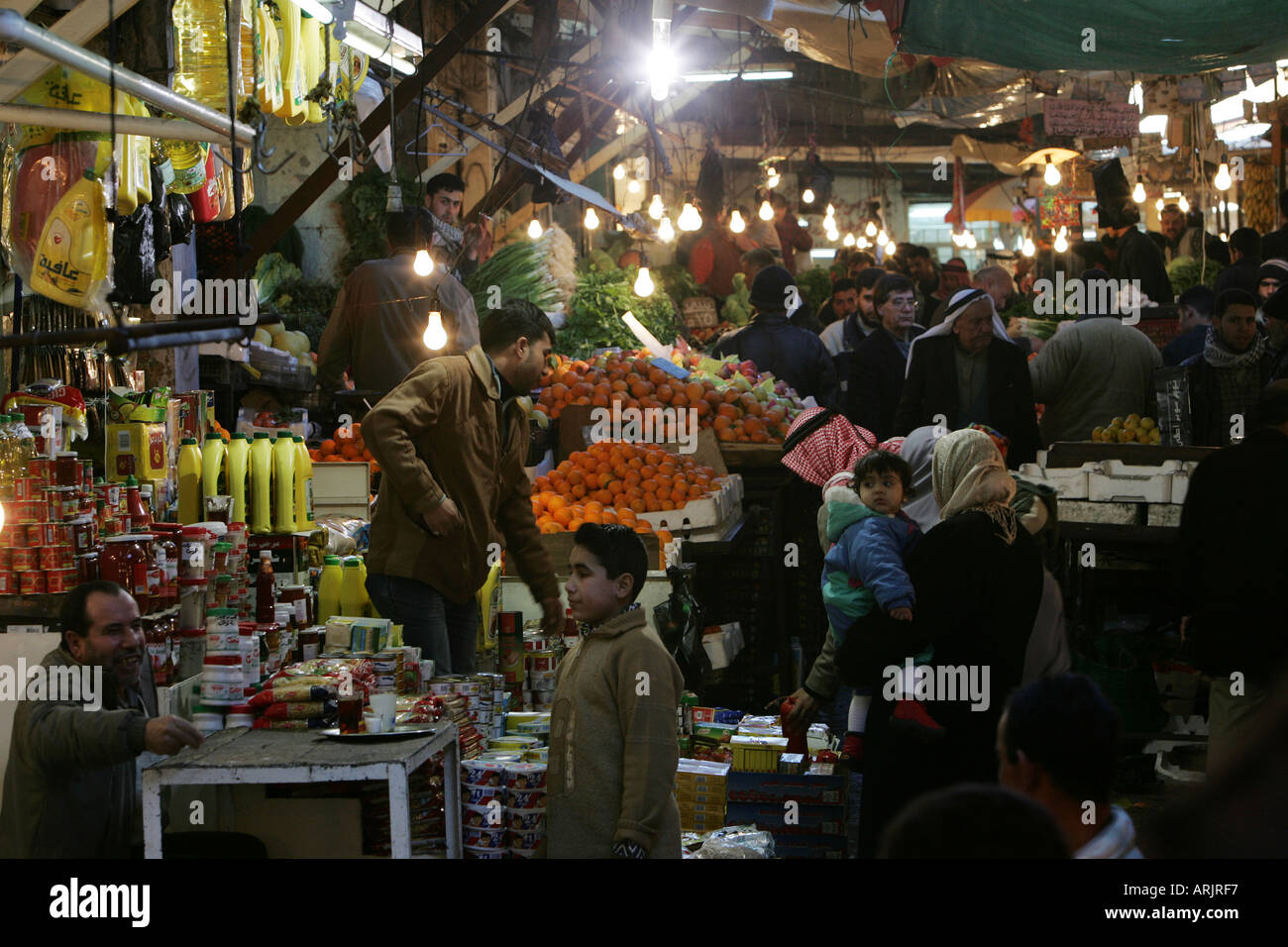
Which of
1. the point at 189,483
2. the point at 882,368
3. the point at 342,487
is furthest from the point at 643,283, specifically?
the point at 189,483

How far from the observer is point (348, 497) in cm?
697

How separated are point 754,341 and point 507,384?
477cm

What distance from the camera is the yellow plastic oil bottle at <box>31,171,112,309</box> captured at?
4.63 meters

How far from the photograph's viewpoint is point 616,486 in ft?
23.7

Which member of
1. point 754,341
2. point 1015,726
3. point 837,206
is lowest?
point 1015,726

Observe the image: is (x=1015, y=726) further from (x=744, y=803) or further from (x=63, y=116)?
(x=63, y=116)

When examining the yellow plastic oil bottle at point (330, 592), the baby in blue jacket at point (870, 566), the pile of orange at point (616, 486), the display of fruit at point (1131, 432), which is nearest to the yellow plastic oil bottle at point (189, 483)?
the yellow plastic oil bottle at point (330, 592)

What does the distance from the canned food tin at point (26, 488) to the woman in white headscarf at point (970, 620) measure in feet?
9.03

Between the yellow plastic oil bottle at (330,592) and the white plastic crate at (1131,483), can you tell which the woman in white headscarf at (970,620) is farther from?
the white plastic crate at (1131,483)

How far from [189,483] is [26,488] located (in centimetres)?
112

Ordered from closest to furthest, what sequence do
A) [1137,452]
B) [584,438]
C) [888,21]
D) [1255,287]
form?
[888,21] < [1137,452] < [584,438] < [1255,287]

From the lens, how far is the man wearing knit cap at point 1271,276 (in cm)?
872
